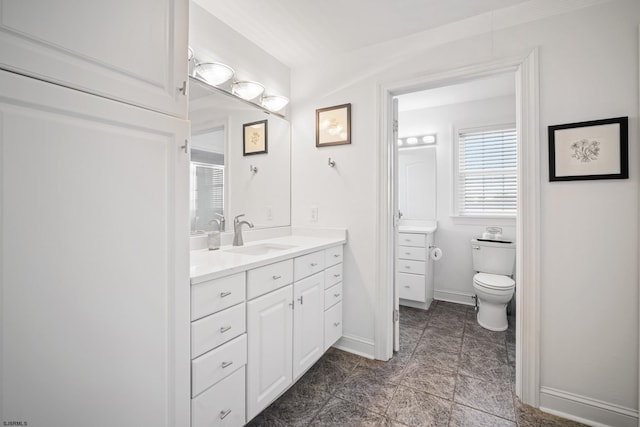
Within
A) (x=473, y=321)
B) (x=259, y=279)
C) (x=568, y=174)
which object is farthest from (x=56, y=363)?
(x=473, y=321)

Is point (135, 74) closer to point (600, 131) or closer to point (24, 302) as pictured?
point (24, 302)

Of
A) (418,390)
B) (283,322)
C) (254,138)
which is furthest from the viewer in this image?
(254,138)

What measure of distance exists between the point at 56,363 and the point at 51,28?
36.5 inches

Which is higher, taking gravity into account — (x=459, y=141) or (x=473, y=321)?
(x=459, y=141)

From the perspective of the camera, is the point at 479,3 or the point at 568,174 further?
the point at 479,3

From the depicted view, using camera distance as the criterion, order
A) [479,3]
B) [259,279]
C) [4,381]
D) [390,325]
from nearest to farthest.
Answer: [4,381], [259,279], [479,3], [390,325]

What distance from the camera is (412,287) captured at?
3.13 meters

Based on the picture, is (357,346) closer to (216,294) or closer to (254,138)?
(216,294)

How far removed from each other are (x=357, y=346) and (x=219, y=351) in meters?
1.32

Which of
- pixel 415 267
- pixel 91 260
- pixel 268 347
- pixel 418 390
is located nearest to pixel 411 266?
pixel 415 267

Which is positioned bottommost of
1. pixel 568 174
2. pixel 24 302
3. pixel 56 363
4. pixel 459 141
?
pixel 56 363

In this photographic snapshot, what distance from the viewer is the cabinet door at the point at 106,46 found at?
728mm

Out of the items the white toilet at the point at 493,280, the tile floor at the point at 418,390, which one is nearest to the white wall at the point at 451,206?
the white toilet at the point at 493,280

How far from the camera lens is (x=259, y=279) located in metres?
1.44
